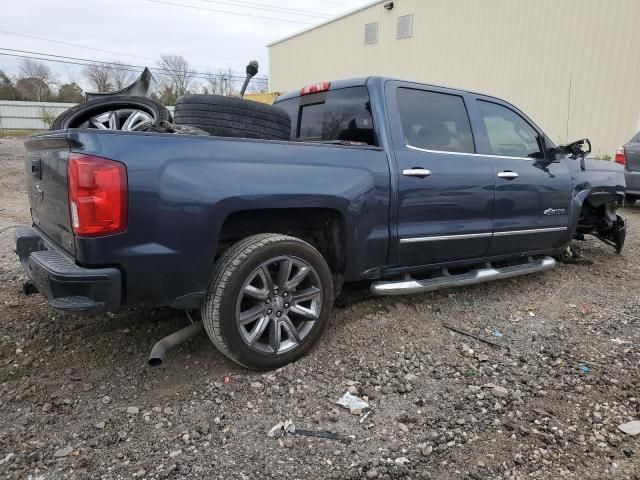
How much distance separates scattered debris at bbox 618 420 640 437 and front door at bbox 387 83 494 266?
1642 mm

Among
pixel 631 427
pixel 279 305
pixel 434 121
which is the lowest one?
pixel 631 427

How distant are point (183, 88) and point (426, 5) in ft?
109

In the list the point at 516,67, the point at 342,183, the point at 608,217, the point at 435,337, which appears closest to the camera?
the point at 342,183

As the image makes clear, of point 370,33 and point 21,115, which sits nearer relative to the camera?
point 370,33

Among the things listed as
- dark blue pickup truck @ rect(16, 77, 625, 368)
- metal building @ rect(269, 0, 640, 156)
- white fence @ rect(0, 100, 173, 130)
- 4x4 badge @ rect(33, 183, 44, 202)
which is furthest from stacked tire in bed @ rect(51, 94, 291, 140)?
white fence @ rect(0, 100, 173, 130)

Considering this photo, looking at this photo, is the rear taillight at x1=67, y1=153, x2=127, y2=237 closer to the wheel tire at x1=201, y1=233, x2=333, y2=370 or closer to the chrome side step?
the wheel tire at x1=201, y1=233, x2=333, y2=370

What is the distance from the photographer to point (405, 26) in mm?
19719

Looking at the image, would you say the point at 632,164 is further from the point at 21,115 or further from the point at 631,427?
the point at 21,115

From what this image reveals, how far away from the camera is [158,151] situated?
2521 mm

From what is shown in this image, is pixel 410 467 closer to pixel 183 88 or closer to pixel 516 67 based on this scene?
pixel 516 67

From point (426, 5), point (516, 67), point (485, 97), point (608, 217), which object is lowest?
point (608, 217)

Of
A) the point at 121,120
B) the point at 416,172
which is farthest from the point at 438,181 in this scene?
the point at 121,120

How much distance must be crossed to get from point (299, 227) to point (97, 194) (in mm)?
1346

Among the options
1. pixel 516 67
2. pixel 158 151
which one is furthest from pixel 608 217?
pixel 516 67
